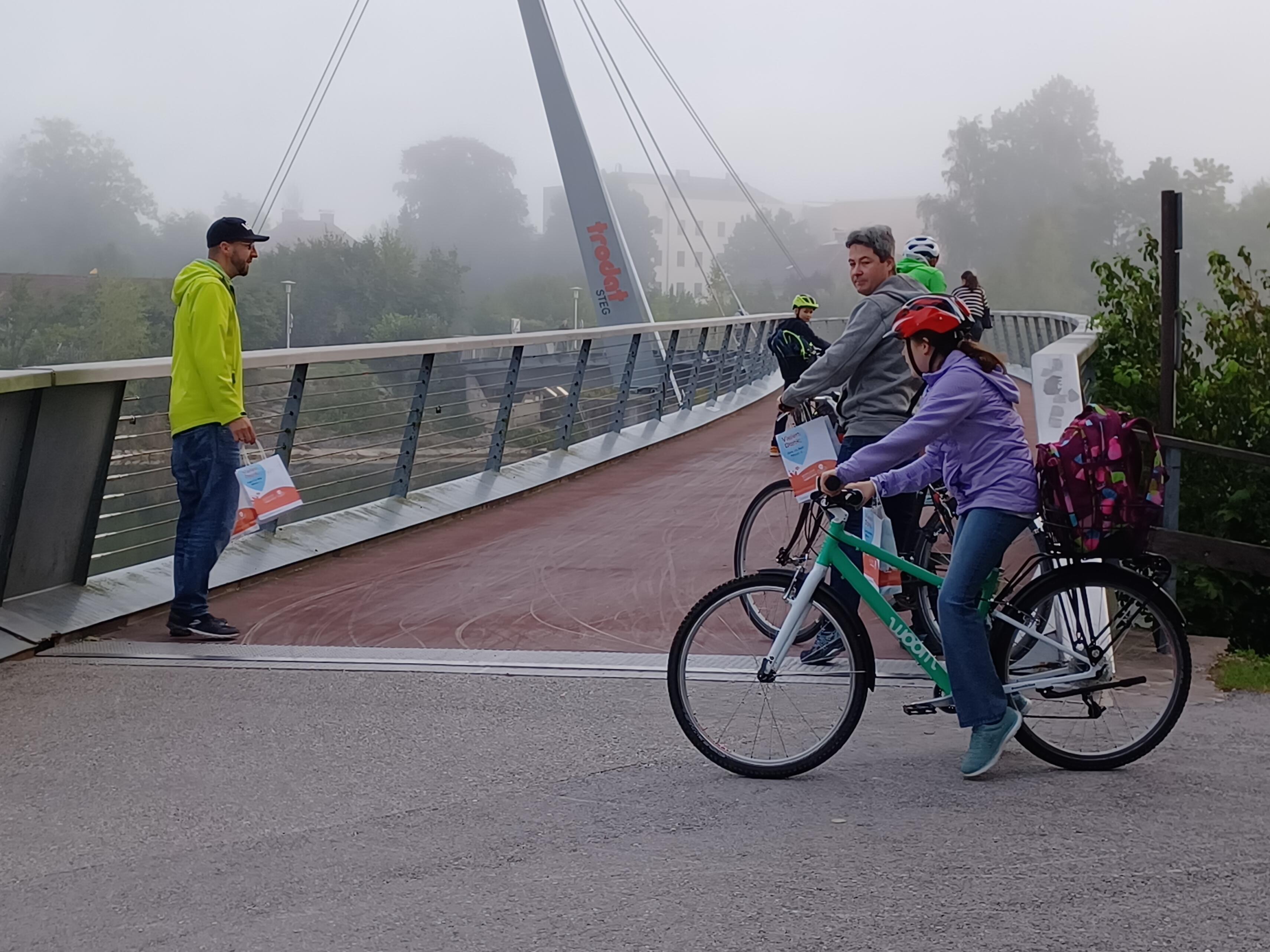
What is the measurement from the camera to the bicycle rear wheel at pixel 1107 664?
500 centimetres

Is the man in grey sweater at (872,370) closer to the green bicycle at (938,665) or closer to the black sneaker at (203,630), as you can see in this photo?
the green bicycle at (938,665)

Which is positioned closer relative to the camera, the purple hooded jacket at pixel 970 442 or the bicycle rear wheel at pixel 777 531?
the purple hooded jacket at pixel 970 442

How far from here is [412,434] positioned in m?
11.0

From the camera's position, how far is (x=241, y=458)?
7.27 meters

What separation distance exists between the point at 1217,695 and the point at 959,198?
97177 millimetres

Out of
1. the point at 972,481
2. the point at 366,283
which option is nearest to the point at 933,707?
the point at 972,481

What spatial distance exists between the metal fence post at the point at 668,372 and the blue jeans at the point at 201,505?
446 inches

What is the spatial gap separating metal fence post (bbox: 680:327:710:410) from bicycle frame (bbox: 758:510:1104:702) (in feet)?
50.9

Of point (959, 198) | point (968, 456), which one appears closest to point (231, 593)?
point (968, 456)

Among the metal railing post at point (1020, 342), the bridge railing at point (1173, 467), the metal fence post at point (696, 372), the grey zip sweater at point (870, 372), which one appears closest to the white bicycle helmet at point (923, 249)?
the bridge railing at point (1173, 467)

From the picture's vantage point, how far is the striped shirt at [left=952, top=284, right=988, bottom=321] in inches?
443

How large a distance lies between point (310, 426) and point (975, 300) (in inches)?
196

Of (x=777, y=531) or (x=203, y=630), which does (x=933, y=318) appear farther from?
(x=203, y=630)

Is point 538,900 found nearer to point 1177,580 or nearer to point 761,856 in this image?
point 761,856
